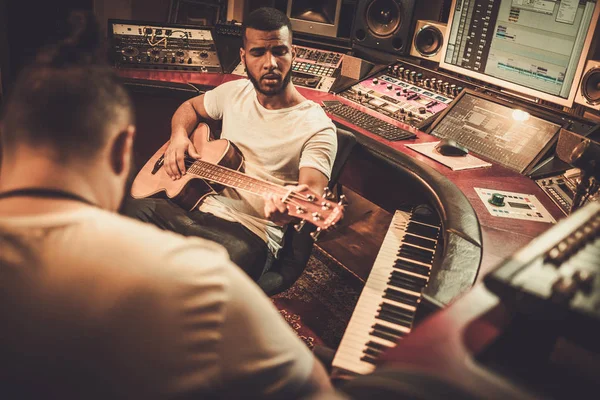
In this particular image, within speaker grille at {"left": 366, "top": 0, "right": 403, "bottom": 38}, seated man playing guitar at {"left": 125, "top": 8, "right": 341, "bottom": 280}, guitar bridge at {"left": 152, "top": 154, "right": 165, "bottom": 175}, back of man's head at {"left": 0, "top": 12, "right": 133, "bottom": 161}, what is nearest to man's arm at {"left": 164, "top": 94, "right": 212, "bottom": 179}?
seated man playing guitar at {"left": 125, "top": 8, "right": 341, "bottom": 280}

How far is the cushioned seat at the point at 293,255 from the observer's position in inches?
78.5

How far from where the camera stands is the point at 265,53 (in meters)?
2.33

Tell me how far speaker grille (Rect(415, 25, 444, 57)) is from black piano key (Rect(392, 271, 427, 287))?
68.2 inches

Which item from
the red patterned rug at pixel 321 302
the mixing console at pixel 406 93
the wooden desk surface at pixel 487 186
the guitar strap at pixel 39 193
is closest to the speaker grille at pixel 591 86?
the wooden desk surface at pixel 487 186

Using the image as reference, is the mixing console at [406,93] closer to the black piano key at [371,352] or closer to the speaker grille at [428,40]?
the speaker grille at [428,40]

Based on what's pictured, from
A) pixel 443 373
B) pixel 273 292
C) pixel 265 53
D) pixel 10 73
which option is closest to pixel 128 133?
pixel 443 373

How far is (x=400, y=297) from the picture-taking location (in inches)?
65.9

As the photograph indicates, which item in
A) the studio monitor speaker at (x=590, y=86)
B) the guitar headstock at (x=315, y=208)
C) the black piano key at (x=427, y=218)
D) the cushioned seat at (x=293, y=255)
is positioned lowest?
the cushioned seat at (x=293, y=255)

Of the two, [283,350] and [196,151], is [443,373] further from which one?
[196,151]

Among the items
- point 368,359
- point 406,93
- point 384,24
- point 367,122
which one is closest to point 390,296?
point 368,359

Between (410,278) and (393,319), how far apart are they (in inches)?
8.3

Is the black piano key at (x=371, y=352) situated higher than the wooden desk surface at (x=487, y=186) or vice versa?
the wooden desk surface at (x=487, y=186)

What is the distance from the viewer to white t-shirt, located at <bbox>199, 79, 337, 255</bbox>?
212cm

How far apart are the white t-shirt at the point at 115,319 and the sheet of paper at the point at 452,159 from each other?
171cm
